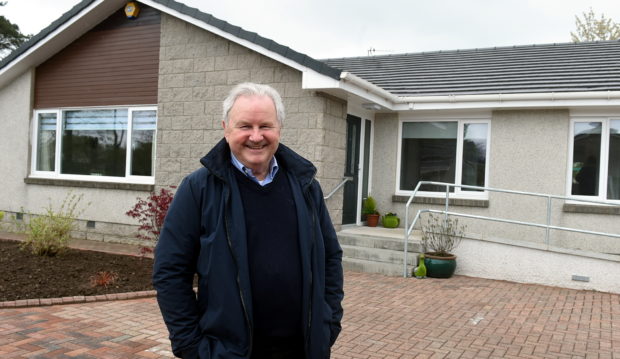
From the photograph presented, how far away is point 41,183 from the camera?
433 inches

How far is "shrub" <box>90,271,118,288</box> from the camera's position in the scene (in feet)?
20.4

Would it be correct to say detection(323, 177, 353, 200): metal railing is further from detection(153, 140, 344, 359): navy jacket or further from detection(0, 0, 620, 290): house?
detection(153, 140, 344, 359): navy jacket

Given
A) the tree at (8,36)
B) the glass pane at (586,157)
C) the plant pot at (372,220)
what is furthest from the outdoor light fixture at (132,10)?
the tree at (8,36)

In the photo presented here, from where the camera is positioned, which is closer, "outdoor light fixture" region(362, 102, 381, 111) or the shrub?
the shrub

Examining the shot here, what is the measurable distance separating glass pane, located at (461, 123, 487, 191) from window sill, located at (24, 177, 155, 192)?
6.02 metres

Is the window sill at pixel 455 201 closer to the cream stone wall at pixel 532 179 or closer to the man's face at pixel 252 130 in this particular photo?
the cream stone wall at pixel 532 179

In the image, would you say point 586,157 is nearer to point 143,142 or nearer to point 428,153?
point 428,153

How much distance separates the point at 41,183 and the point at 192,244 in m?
10.3

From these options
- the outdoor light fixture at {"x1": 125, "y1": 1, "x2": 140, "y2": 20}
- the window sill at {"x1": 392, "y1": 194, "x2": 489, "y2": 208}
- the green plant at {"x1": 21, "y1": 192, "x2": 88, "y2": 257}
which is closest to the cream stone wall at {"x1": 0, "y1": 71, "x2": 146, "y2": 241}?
the green plant at {"x1": 21, "y1": 192, "x2": 88, "y2": 257}

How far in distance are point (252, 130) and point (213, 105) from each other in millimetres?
7246

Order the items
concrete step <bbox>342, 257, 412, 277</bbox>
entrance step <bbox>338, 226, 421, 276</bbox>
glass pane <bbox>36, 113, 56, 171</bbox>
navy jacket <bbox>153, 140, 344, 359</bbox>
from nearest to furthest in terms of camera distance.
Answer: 1. navy jacket <bbox>153, 140, 344, 359</bbox>
2. concrete step <bbox>342, 257, 412, 277</bbox>
3. entrance step <bbox>338, 226, 421, 276</bbox>
4. glass pane <bbox>36, 113, 56, 171</bbox>

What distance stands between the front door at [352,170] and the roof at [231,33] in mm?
1870

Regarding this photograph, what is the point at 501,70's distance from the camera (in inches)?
432

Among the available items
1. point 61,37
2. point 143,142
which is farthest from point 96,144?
point 61,37
